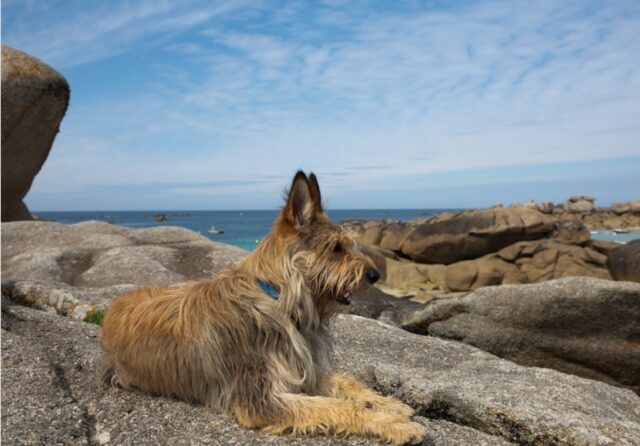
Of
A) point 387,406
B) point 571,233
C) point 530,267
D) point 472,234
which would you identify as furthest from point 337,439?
point 571,233

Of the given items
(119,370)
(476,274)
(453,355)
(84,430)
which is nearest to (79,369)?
(119,370)

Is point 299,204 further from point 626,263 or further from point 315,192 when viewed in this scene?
point 626,263

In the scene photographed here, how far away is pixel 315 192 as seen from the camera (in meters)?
4.87

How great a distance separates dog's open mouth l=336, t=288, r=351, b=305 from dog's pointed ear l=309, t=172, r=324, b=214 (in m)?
0.72

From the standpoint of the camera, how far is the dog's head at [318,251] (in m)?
4.86

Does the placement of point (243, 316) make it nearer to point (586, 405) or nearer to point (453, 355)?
point (586, 405)

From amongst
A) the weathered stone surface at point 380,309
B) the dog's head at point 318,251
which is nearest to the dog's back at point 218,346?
the dog's head at point 318,251

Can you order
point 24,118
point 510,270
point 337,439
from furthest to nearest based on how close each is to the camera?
point 510,270 → point 24,118 → point 337,439

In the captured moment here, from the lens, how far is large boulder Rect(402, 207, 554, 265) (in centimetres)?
2798

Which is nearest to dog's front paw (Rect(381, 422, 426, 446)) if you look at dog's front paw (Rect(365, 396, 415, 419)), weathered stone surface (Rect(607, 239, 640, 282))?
dog's front paw (Rect(365, 396, 415, 419))

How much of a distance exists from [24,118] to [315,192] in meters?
19.3

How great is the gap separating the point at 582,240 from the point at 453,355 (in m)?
22.7

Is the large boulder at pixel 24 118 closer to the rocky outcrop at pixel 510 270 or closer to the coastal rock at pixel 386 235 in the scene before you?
the rocky outcrop at pixel 510 270

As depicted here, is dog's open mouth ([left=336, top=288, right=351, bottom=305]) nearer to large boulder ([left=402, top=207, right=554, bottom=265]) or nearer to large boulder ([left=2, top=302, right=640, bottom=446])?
large boulder ([left=2, top=302, right=640, bottom=446])
